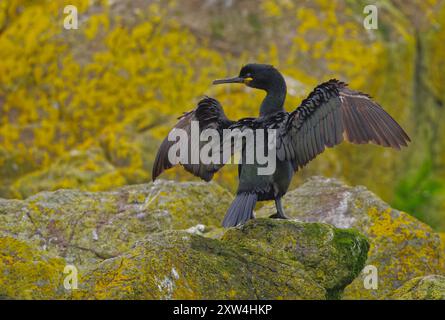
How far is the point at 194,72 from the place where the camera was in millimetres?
13766

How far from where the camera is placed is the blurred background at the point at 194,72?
12.9 meters

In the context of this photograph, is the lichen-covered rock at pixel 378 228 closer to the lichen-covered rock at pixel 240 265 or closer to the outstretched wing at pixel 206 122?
the lichen-covered rock at pixel 240 265

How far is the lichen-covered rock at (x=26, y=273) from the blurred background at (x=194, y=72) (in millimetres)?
4907

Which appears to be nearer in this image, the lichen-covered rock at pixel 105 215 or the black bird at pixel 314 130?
the black bird at pixel 314 130

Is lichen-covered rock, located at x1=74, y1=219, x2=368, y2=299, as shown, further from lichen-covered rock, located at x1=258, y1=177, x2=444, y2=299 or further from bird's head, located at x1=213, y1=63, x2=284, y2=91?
bird's head, located at x1=213, y1=63, x2=284, y2=91

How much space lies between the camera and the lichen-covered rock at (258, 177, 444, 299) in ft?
29.9

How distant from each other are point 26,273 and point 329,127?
3.01 meters

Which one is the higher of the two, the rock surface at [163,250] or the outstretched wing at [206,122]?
the outstretched wing at [206,122]

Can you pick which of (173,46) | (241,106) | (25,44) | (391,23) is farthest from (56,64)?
(391,23)

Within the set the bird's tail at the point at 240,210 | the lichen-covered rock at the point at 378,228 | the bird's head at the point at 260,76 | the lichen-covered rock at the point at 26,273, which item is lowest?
the lichen-covered rock at the point at 378,228

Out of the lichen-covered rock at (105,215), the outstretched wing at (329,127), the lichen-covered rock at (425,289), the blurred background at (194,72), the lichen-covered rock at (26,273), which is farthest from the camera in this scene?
the blurred background at (194,72)

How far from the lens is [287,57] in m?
13.7

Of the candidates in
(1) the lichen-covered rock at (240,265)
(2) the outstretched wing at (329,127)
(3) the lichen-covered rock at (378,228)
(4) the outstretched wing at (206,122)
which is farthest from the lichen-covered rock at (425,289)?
(4) the outstretched wing at (206,122)

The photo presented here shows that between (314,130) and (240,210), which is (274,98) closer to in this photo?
(314,130)
